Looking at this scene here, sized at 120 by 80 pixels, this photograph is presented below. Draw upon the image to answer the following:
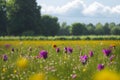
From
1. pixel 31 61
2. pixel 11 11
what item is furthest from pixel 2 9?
pixel 31 61

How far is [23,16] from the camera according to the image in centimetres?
7244

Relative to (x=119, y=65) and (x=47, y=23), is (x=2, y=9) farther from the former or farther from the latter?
(x=119, y=65)

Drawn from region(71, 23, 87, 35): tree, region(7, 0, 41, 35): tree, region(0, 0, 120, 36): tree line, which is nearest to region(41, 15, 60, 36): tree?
region(0, 0, 120, 36): tree line

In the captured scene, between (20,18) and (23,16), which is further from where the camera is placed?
(23,16)

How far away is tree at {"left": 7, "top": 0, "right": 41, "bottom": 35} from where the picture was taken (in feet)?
232

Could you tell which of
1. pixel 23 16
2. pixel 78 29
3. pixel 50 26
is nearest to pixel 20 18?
pixel 23 16

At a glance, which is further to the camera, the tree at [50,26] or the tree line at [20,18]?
the tree at [50,26]

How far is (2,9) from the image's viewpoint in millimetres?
77812

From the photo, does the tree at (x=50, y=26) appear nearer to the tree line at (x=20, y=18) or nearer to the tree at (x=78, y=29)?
the tree line at (x=20, y=18)

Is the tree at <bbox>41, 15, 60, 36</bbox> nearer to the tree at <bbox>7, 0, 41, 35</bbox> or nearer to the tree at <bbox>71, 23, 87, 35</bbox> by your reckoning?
the tree at <bbox>7, 0, 41, 35</bbox>

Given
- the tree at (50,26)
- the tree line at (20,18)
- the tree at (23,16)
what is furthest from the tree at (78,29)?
the tree at (23,16)

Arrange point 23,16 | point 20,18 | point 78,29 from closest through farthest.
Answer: point 20,18 < point 23,16 < point 78,29

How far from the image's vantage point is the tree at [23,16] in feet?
232

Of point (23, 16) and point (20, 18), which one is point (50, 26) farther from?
point (20, 18)
